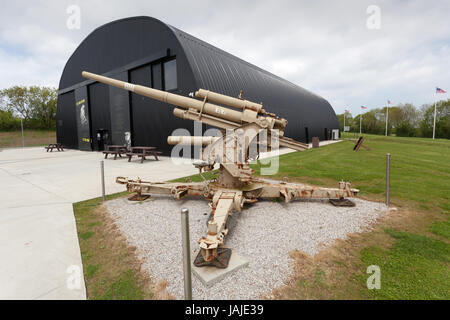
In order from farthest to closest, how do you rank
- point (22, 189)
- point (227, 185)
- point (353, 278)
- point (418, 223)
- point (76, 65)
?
point (76, 65), point (22, 189), point (227, 185), point (418, 223), point (353, 278)

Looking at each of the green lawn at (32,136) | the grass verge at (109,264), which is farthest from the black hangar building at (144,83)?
the green lawn at (32,136)

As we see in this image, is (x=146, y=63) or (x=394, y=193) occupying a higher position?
(x=146, y=63)

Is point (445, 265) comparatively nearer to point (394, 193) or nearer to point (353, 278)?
point (353, 278)

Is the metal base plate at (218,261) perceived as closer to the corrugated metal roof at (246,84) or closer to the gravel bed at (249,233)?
the gravel bed at (249,233)

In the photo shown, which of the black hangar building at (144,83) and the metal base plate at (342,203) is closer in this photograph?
the metal base plate at (342,203)

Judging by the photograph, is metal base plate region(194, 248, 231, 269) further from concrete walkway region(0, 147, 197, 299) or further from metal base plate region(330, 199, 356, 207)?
metal base plate region(330, 199, 356, 207)

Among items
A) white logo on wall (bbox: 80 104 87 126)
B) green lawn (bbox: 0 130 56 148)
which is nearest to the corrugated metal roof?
white logo on wall (bbox: 80 104 87 126)

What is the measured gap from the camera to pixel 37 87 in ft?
164

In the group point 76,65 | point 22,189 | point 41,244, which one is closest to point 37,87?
point 76,65

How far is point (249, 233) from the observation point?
3338 millimetres

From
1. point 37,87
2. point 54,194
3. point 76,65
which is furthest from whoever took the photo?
point 37,87

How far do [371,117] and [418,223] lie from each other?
69.6 metres

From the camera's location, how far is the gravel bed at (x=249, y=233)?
2.23 m

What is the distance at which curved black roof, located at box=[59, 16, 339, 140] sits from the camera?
12031 mm
